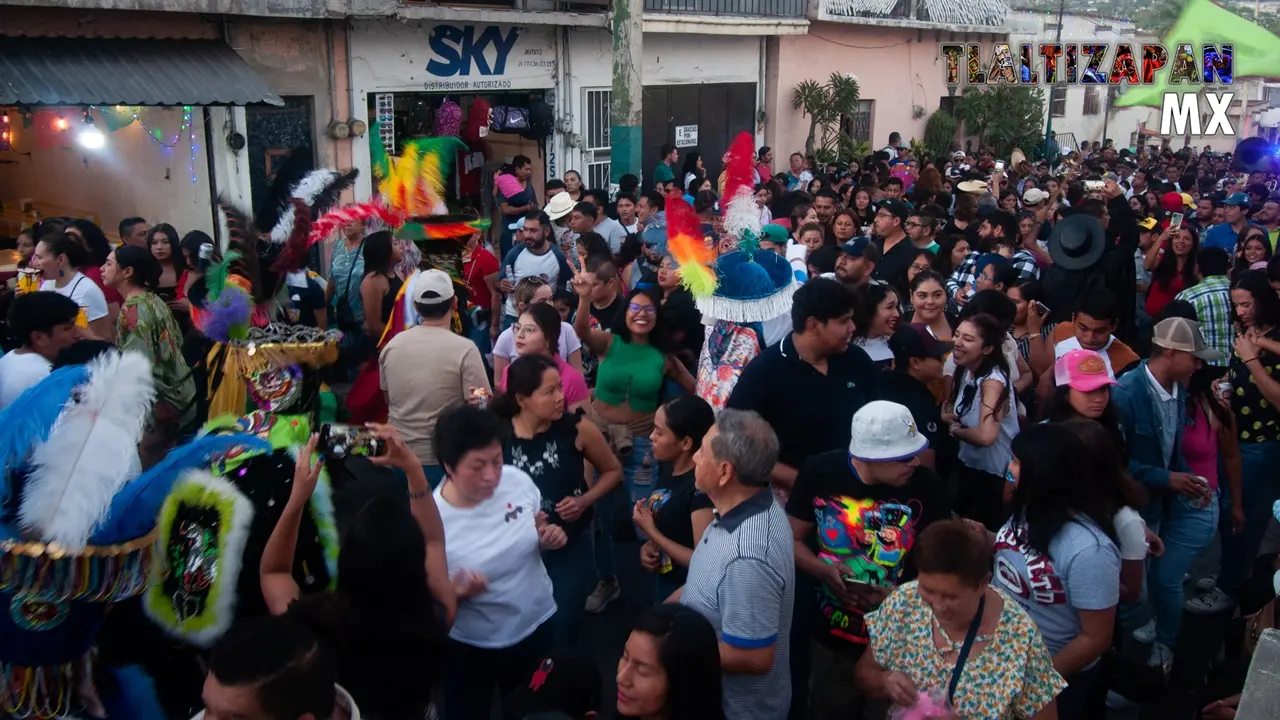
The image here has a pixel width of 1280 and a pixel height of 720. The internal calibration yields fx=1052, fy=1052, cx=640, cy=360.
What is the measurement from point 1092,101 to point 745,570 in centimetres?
3630

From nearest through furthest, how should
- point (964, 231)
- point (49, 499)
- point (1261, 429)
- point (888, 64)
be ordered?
point (49, 499)
point (1261, 429)
point (964, 231)
point (888, 64)

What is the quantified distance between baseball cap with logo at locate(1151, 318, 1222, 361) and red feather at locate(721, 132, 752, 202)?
2.74 meters

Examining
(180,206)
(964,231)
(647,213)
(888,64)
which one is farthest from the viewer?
(888,64)

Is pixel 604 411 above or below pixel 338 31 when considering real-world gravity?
below

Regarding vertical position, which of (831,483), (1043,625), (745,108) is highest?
(745,108)

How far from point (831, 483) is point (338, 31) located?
9.82 meters

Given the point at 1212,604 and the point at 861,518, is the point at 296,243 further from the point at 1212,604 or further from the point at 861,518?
the point at 1212,604

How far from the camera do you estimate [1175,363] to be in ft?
15.2

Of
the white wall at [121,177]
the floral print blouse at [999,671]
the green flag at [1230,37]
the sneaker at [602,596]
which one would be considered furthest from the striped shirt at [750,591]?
the green flag at [1230,37]

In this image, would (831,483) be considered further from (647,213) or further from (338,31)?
(338,31)

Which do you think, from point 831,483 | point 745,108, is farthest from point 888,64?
point 831,483

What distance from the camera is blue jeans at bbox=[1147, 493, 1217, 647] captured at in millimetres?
4668

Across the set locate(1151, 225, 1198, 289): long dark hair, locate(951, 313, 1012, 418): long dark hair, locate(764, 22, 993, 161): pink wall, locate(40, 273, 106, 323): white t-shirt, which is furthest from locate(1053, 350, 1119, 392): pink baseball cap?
locate(764, 22, 993, 161): pink wall

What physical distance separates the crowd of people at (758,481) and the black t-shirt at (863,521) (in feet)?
0.03
